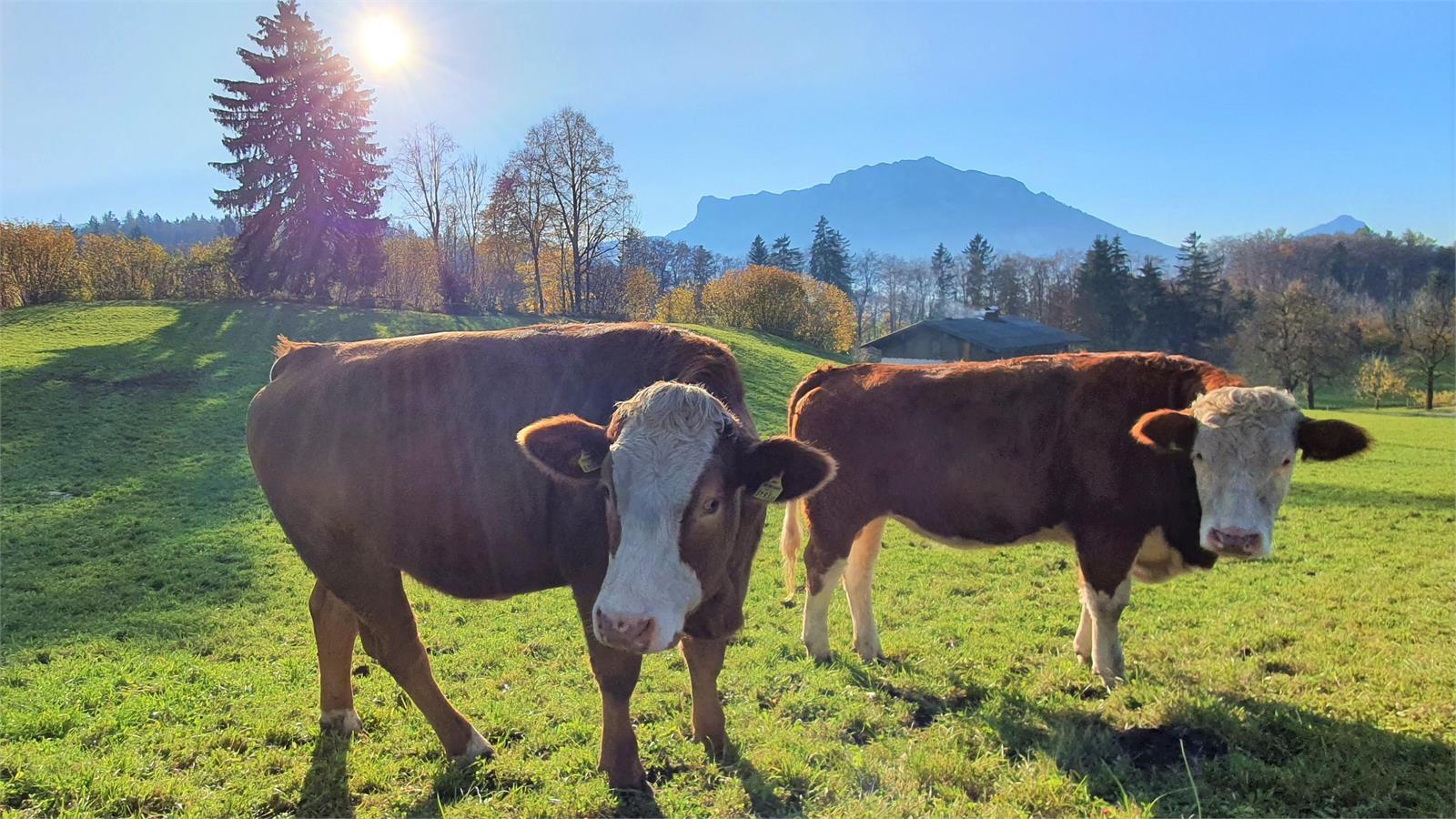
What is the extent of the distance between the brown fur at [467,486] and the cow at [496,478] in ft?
0.03

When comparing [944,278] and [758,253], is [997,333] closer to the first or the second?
[758,253]

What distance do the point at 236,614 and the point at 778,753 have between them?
6.39 meters

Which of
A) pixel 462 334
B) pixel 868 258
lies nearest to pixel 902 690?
pixel 462 334

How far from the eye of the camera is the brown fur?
386 centimetres

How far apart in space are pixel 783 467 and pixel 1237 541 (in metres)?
3.21

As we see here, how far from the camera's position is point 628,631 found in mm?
2934

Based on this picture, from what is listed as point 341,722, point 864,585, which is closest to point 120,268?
point 341,722

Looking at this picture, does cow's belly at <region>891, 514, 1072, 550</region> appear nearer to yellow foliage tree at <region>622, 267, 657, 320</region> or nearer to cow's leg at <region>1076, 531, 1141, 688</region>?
cow's leg at <region>1076, 531, 1141, 688</region>

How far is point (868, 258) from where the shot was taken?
103 meters

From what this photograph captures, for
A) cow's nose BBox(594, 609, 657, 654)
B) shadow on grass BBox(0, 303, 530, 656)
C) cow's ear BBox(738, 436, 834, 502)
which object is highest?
cow's ear BBox(738, 436, 834, 502)

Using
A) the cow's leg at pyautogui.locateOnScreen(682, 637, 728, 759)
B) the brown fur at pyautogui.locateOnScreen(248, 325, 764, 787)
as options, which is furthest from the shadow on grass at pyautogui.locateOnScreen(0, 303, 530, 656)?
the cow's leg at pyautogui.locateOnScreen(682, 637, 728, 759)

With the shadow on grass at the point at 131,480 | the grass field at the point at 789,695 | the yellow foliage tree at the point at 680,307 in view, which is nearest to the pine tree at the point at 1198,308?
the yellow foliage tree at the point at 680,307

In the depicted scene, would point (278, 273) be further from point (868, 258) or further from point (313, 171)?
point (868, 258)

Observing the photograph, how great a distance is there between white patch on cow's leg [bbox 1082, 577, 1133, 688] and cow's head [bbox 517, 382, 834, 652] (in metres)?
3.16
